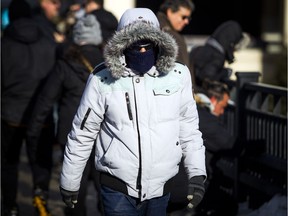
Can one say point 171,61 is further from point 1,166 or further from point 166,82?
point 1,166

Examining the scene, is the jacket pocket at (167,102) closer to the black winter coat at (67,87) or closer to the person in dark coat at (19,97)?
the black winter coat at (67,87)

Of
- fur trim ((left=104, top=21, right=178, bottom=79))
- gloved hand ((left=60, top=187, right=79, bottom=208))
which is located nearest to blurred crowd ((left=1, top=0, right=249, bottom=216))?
gloved hand ((left=60, top=187, right=79, bottom=208))

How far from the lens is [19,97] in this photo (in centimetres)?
852

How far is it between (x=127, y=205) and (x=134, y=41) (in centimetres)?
88

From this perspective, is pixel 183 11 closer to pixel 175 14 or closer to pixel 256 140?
pixel 175 14

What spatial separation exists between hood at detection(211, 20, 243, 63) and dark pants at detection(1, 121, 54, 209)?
1833 millimetres

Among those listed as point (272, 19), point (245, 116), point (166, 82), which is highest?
point (166, 82)

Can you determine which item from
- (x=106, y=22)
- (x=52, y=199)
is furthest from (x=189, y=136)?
(x=52, y=199)

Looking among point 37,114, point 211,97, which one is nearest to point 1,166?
point 37,114

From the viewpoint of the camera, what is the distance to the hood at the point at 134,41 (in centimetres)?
515

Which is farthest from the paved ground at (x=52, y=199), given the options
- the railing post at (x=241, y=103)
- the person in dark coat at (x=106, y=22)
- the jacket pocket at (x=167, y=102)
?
the jacket pocket at (x=167, y=102)

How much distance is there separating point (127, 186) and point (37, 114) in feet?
8.26

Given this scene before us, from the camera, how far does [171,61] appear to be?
5215 mm

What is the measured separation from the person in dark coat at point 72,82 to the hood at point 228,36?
1.77 meters
